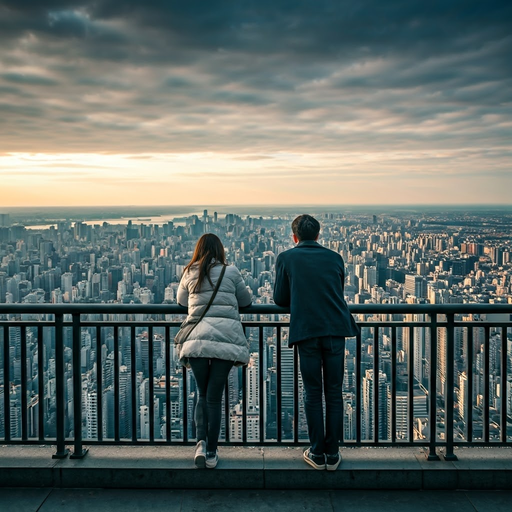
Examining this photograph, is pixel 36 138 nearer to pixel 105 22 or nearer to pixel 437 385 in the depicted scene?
pixel 105 22

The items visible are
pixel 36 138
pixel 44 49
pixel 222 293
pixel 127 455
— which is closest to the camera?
pixel 222 293

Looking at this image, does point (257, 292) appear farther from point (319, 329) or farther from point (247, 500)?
point (247, 500)

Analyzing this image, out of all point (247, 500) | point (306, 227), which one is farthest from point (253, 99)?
point (247, 500)

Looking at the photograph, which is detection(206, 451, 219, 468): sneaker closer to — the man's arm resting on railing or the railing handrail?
the railing handrail

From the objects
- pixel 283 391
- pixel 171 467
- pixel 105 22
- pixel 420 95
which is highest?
pixel 420 95

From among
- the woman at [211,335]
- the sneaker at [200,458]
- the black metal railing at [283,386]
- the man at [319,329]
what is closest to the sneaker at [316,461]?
the man at [319,329]

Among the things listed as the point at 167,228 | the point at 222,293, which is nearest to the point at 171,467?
the point at 222,293

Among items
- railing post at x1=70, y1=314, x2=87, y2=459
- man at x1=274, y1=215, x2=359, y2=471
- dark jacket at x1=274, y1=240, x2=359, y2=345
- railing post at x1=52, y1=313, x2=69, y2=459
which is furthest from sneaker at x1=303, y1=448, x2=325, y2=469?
railing post at x1=52, y1=313, x2=69, y2=459
